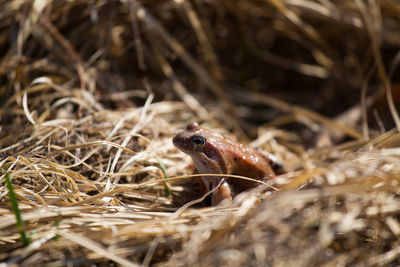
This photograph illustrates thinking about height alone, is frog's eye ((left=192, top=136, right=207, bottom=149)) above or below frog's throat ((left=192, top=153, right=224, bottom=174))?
above

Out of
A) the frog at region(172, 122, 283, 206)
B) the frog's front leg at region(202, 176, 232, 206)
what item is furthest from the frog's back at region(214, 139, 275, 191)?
the frog's front leg at region(202, 176, 232, 206)

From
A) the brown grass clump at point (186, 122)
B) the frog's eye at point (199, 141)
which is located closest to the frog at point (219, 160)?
the frog's eye at point (199, 141)

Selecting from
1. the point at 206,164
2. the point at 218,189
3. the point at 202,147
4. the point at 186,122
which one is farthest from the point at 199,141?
the point at 186,122

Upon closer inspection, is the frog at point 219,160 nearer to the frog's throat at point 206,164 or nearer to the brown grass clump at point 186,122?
the frog's throat at point 206,164

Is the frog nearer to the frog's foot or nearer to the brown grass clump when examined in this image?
the frog's foot

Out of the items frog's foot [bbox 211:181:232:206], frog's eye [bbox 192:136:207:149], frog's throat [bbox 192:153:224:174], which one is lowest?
frog's foot [bbox 211:181:232:206]

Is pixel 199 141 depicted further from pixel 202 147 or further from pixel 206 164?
pixel 206 164

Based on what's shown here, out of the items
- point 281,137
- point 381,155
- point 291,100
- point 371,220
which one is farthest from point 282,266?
point 291,100
